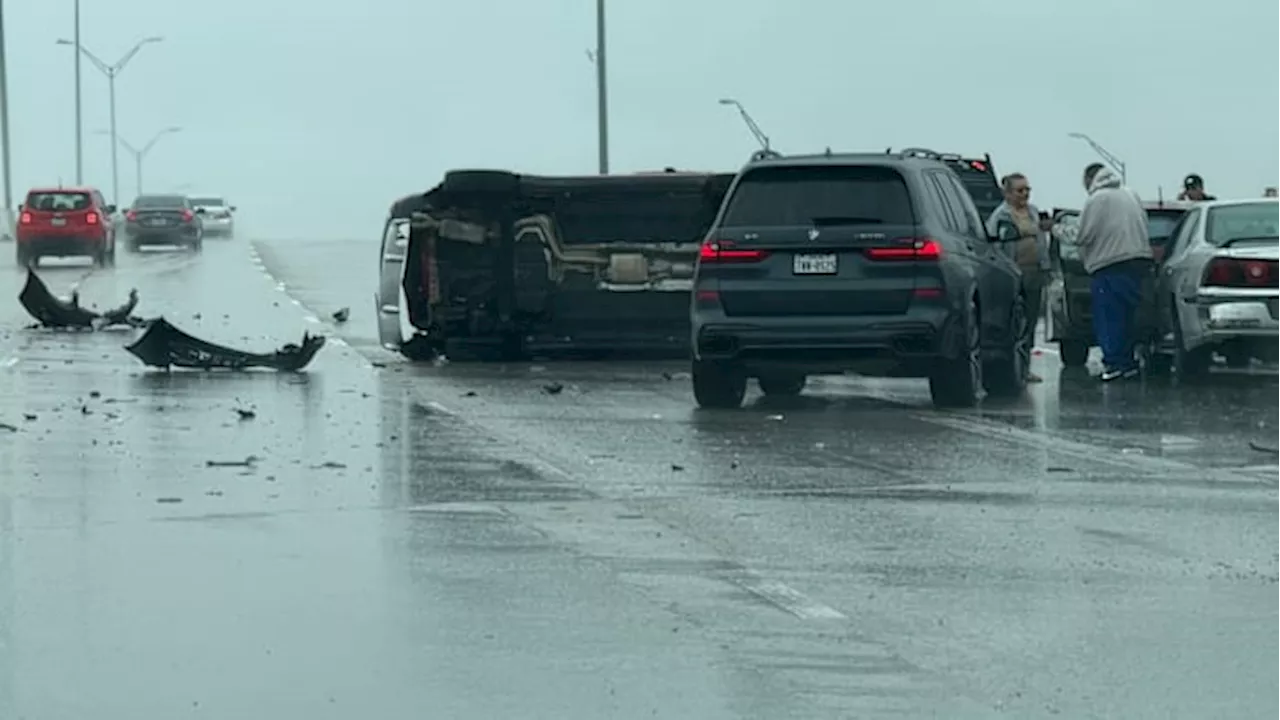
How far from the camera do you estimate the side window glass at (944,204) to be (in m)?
18.4

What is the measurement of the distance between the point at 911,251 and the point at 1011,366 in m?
2.69

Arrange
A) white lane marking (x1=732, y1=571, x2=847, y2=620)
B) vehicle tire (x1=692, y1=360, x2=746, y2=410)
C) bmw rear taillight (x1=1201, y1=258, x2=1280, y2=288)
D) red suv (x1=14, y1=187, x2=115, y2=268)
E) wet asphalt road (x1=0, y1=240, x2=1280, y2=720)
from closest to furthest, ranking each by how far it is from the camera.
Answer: wet asphalt road (x1=0, y1=240, x2=1280, y2=720) → white lane marking (x1=732, y1=571, x2=847, y2=620) → vehicle tire (x1=692, y1=360, x2=746, y2=410) → bmw rear taillight (x1=1201, y1=258, x2=1280, y2=288) → red suv (x1=14, y1=187, x2=115, y2=268)

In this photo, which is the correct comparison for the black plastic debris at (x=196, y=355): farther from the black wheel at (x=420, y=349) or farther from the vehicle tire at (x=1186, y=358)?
the vehicle tire at (x=1186, y=358)

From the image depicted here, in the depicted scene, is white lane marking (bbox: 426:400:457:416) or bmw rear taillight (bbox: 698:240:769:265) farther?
white lane marking (bbox: 426:400:457:416)

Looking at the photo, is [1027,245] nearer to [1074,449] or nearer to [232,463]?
[1074,449]

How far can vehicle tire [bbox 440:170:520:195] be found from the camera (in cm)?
2286

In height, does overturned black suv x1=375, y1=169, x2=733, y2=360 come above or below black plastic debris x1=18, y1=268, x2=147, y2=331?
above

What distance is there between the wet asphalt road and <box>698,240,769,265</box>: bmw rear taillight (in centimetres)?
104

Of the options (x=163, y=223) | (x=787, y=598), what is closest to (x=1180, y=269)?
(x=787, y=598)

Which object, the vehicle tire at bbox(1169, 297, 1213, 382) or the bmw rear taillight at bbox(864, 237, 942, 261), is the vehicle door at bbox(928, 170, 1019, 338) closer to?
the bmw rear taillight at bbox(864, 237, 942, 261)

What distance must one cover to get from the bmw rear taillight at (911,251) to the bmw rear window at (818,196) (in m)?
0.17

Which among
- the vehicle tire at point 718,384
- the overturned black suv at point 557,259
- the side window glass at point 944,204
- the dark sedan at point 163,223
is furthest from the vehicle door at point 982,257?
the dark sedan at point 163,223

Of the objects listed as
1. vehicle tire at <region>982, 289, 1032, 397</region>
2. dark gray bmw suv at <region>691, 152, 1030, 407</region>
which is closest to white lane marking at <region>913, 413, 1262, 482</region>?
dark gray bmw suv at <region>691, 152, 1030, 407</region>

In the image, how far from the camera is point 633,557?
11117mm
